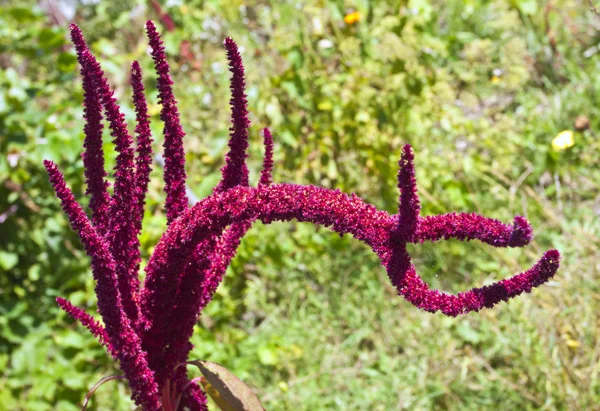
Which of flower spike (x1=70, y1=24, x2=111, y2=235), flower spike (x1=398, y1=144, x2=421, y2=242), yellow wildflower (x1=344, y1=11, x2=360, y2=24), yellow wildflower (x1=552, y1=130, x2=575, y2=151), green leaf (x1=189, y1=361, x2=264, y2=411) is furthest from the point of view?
yellow wildflower (x1=344, y1=11, x2=360, y2=24)

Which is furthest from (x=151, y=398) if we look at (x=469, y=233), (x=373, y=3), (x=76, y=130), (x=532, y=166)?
(x=373, y=3)

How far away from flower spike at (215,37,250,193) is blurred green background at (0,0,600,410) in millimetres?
1738

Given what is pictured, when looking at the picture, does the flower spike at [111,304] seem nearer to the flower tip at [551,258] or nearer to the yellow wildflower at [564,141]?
the flower tip at [551,258]

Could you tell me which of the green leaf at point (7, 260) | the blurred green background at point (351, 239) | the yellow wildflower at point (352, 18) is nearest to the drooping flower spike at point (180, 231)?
the blurred green background at point (351, 239)

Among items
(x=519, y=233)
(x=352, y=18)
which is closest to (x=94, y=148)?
(x=519, y=233)

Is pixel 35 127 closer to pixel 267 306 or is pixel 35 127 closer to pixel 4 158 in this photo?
pixel 4 158

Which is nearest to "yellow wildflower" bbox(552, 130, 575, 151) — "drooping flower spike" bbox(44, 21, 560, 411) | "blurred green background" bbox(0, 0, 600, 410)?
"blurred green background" bbox(0, 0, 600, 410)

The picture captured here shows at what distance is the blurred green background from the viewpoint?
2625 mm

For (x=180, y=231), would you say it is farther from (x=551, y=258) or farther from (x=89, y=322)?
(x=551, y=258)

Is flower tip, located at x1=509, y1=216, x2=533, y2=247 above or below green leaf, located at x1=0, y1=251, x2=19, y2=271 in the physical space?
below

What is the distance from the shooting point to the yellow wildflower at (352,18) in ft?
12.4

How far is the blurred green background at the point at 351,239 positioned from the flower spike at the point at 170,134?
5.80ft

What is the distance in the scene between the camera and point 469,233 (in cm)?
72

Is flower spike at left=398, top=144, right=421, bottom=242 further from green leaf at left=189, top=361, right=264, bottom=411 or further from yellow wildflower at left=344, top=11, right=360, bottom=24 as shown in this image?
yellow wildflower at left=344, top=11, right=360, bottom=24
